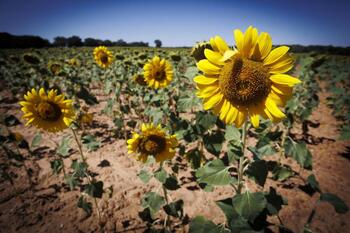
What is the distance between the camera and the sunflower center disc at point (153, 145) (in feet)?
8.09

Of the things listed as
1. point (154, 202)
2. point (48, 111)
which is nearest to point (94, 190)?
point (154, 202)

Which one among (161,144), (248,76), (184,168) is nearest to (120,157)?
(184,168)

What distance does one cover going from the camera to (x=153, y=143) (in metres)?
2.47

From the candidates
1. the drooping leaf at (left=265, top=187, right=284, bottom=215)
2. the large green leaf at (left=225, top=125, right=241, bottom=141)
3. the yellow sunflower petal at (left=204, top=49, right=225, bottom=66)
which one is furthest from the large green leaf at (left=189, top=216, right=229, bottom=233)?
the yellow sunflower petal at (left=204, top=49, right=225, bottom=66)

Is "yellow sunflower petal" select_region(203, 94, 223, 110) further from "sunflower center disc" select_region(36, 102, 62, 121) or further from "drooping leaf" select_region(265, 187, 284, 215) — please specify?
"sunflower center disc" select_region(36, 102, 62, 121)

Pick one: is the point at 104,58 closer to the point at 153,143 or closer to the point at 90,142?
the point at 90,142

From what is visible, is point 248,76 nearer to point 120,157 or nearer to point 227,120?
point 227,120

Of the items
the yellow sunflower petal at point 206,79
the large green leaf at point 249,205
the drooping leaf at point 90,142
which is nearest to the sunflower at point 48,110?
the drooping leaf at point 90,142

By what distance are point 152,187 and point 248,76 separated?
2.98 m

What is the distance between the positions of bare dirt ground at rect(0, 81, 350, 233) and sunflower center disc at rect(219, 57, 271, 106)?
2.29 m

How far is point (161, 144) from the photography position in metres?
2.53

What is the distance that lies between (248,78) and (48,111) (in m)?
2.19

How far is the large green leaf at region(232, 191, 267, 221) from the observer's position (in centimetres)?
155

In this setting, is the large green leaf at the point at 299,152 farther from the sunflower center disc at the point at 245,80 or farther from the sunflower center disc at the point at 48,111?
the sunflower center disc at the point at 48,111
